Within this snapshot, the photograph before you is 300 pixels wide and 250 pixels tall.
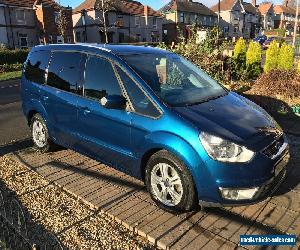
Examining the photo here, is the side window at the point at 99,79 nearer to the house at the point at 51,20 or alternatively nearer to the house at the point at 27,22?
the house at the point at 51,20

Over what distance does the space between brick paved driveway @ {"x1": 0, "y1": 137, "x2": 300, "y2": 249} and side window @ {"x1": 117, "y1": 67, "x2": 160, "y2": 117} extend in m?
1.23

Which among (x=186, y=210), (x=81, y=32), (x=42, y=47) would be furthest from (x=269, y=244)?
(x=81, y=32)

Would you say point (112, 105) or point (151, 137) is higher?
point (112, 105)

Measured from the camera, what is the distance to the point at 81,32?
50938mm

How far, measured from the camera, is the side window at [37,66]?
610 cm

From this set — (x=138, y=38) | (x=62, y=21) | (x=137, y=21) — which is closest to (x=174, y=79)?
(x=62, y=21)

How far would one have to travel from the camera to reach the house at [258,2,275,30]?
86562mm

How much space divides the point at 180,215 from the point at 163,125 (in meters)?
1.14

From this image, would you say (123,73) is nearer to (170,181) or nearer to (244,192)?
(170,181)

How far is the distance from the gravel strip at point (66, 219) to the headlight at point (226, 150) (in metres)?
1.26

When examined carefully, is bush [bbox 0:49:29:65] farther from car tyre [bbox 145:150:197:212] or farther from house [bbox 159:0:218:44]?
house [bbox 159:0:218:44]

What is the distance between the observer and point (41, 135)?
6422 millimetres

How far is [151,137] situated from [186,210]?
0.98m

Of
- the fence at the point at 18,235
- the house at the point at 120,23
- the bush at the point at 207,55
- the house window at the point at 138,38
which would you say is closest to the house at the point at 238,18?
the house at the point at 120,23
